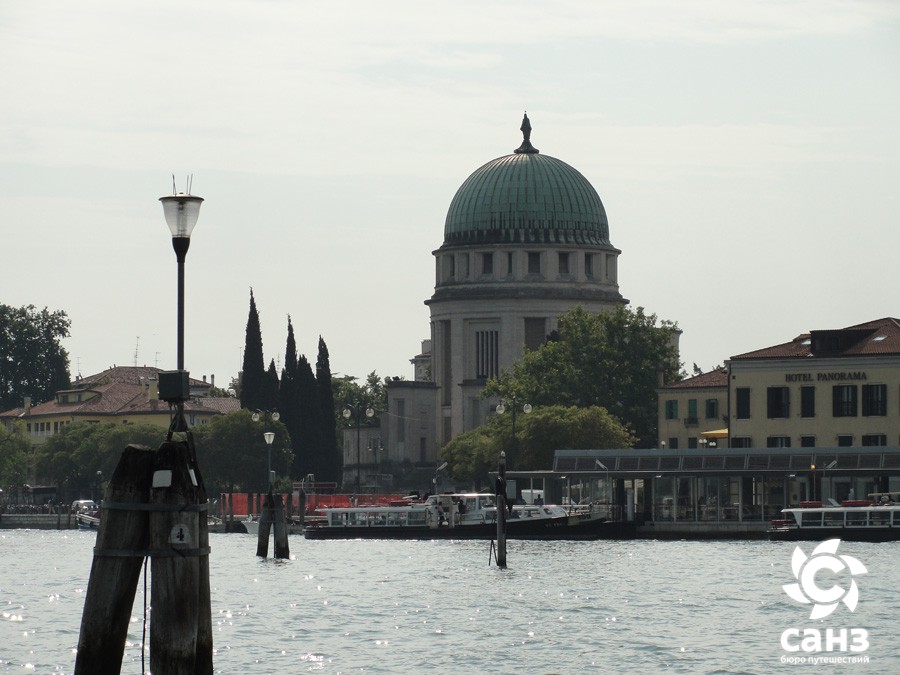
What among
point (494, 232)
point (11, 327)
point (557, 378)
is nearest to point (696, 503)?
point (557, 378)

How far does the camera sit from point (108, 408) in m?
172

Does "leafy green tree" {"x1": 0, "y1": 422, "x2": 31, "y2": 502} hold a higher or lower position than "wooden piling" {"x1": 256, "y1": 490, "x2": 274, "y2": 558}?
higher

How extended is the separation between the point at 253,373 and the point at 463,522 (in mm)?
41620

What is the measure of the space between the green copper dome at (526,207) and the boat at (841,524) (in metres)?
69.3

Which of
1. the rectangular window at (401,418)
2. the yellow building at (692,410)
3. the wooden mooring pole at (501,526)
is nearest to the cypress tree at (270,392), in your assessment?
the rectangular window at (401,418)

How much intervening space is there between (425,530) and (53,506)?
54745 millimetres

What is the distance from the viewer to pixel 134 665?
38969 mm

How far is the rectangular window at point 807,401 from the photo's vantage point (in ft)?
332

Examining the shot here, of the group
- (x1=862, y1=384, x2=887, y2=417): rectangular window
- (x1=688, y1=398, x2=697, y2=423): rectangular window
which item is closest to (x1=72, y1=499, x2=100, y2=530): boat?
(x1=688, y1=398, x2=697, y2=423): rectangular window

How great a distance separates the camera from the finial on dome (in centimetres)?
16338

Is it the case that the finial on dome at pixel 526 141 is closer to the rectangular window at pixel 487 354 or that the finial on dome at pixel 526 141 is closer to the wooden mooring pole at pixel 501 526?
the rectangular window at pixel 487 354

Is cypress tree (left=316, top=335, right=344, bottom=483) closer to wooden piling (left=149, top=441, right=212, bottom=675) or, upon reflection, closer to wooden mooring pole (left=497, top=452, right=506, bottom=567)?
wooden mooring pole (left=497, top=452, right=506, bottom=567)

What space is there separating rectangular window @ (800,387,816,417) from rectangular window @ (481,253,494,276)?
58118 mm

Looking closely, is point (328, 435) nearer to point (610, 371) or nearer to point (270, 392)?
point (270, 392)
